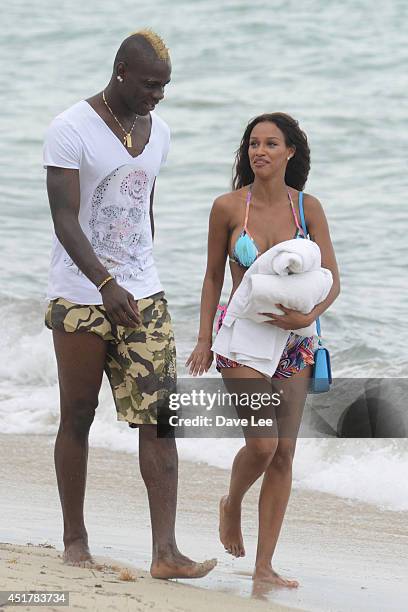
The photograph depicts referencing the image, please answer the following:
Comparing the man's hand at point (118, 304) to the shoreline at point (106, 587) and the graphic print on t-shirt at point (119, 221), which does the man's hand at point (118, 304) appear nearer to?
the graphic print on t-shirt at point (119, 221)

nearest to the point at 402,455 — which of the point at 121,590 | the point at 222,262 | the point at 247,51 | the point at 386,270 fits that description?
the point at 222,262

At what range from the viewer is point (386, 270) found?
11711mm

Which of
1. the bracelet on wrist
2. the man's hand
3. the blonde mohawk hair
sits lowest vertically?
the man's hand

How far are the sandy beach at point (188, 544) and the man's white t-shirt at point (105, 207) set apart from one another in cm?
100

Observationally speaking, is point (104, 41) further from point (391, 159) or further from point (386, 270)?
point (386, 270)

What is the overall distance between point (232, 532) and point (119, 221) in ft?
4.44

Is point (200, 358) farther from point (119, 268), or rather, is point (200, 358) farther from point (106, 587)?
point (106, 587)

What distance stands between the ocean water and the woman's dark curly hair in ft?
6.99

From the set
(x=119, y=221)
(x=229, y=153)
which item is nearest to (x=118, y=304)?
(x=119, y=221)

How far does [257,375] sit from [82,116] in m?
1.12

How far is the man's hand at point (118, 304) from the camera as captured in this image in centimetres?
409

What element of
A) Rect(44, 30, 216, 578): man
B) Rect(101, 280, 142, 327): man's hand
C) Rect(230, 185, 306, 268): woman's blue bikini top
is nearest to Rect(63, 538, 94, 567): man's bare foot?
Rect(44, 30, 216, 578): man

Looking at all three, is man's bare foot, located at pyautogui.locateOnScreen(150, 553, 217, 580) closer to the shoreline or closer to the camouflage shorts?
the shoreline

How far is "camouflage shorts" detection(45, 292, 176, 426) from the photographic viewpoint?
4.27 meters
